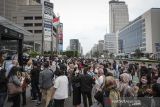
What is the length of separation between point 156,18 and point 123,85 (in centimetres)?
15135

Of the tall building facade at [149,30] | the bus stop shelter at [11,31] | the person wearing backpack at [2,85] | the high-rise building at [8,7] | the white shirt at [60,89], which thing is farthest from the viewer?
the high-rise building at [8,7]

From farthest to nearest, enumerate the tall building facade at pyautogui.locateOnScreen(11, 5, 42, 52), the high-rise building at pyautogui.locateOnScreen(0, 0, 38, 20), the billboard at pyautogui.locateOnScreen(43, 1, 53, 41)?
1. the high-rise building at pyautogui.locateOnScreen(0, 0, 38, 20)
2. the tall building facade at pyautogui.locateOnScreen(11, 5, 42, 52)
3. the billboard at pyautogui.locateOnScreen(43, 1, 53, 41)

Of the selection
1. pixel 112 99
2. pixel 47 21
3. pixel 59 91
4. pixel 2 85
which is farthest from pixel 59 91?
pixel 47 21

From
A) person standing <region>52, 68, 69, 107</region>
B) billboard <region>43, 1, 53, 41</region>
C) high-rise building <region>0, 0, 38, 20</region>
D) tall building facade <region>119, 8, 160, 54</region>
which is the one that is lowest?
person standing <region>52, 68, 69, 107</region>

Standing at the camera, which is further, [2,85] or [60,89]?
[60,89]

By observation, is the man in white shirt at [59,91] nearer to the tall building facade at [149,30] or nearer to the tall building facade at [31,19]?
the tall building facade at [31,19]

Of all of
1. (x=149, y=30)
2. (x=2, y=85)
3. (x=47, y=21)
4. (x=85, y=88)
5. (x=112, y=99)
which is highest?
(x=149, y=30)

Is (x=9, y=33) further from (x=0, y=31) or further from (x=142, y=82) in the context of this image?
(x=142, y=82)

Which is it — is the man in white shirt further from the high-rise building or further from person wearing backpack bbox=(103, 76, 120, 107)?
the high-rise building

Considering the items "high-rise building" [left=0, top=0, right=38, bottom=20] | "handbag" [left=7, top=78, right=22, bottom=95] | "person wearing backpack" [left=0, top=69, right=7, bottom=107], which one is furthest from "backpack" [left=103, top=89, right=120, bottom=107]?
"high-rise building" [left=0, top=0, right=38, bottom=20]

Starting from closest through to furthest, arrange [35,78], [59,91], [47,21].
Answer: [59,91] < [35,78] < [47,21]

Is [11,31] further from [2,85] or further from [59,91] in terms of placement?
[2,85]

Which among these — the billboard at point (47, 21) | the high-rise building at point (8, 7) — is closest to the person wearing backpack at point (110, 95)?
the billboard at point (47, 21)

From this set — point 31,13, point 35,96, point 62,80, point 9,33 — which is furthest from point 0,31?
point 31,13
